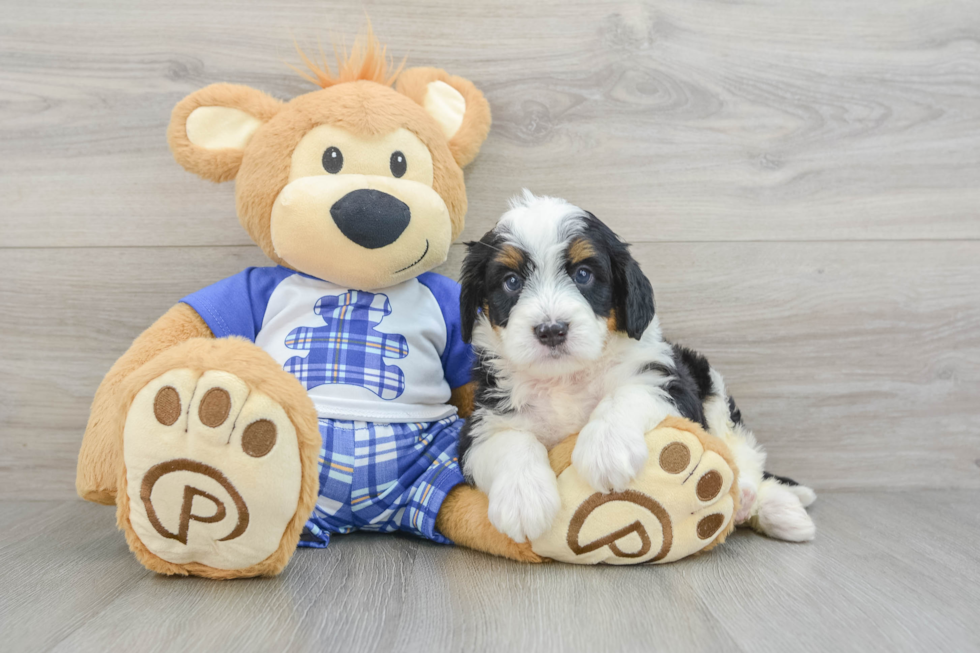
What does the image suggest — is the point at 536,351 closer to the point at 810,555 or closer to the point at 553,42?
the point at 810,555

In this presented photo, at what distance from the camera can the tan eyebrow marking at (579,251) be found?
1455 mm

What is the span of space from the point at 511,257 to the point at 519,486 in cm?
49

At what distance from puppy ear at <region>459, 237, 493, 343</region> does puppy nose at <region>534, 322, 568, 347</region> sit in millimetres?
270

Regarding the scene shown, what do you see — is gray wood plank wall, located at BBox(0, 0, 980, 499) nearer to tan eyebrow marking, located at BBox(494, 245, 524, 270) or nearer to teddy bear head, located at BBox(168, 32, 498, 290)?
teddy bear head, located at BBox(168, 32, 498, 290)

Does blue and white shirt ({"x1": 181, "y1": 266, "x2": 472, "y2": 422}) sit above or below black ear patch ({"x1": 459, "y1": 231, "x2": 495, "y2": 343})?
below

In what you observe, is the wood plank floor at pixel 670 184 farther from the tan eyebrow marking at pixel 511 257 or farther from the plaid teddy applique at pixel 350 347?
the tan eyebrow marking at pixel 511 257

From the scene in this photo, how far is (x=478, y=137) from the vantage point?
1.89 metres

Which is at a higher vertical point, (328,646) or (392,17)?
(392,17)

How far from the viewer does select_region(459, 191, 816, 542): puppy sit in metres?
1.35

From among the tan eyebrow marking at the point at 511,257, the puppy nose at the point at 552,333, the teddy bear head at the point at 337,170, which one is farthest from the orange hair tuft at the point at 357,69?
the puppy nose at the point at 552,333

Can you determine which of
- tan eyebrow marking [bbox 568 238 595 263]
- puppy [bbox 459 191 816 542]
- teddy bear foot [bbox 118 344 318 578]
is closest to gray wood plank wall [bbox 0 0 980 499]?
puppy [bbox 459 191 816 542]

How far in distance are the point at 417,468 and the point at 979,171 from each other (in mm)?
1965

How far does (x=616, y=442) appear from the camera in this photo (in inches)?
51.9

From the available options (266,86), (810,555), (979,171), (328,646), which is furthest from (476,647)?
(979,171)
